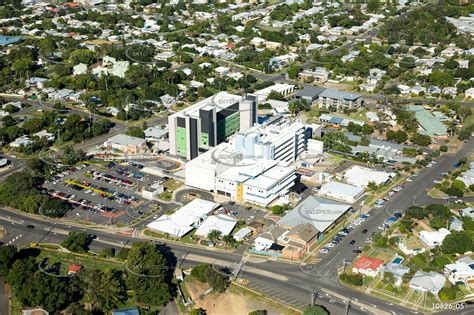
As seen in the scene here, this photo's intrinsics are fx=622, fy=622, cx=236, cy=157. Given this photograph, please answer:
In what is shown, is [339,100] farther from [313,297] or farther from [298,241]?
[313,297]

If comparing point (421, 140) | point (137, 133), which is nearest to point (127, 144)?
point (137, 133)

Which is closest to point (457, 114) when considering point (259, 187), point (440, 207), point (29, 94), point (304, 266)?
point (440, 207)

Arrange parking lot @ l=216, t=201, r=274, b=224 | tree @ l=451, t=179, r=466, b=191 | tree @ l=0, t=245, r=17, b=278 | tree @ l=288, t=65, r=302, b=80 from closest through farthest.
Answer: tree @ l=0, t=245, r=17, b=278, parking lot @ l=216, t=201, r=274, b=224, tree @ l=451, t=179, r=466, b=191, tree @ l=288, t=65, r=302, b=80

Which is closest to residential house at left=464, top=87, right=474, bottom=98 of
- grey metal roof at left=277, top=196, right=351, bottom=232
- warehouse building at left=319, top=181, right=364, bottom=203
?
warehouse building at left=319, top=181, right=364, bottom=203

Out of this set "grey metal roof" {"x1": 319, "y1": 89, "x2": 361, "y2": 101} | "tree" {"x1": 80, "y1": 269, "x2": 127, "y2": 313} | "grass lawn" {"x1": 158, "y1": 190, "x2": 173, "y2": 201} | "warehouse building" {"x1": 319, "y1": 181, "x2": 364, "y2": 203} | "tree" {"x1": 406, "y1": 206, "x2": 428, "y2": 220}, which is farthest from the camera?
"grey metal roof" {"x1": 319, "y1": 89, "x2": 361, "y2": 101}

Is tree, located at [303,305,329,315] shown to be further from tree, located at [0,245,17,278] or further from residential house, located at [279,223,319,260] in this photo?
tree, located at [0,245,17,278]

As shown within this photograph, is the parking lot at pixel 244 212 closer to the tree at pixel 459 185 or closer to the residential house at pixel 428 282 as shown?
the residential house at pixel 428 282

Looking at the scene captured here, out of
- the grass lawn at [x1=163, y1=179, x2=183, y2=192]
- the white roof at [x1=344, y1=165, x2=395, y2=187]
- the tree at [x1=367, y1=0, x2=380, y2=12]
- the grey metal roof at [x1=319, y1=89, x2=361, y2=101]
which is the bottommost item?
the grass lawn at [x1=163, y1=179, x2=183, y2=192]
